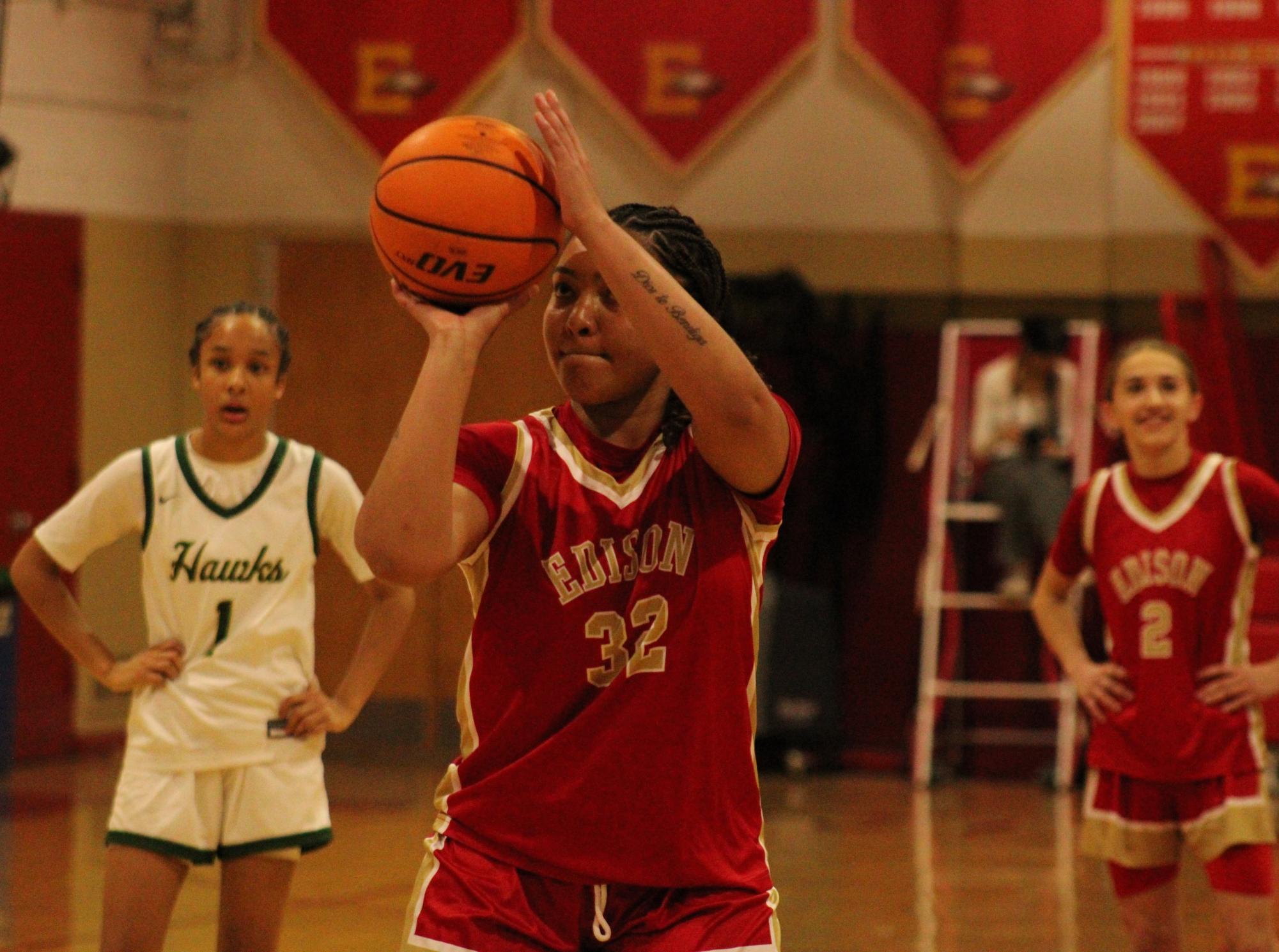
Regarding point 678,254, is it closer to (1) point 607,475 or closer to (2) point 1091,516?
(1) point 607,475

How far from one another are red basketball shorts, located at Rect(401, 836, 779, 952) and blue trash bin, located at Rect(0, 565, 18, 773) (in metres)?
7.05

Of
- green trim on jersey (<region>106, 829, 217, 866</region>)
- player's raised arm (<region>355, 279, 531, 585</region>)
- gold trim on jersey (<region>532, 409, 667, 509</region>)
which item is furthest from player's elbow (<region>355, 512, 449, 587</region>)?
green trim on jersey (<region>106, 829, 217, 866</region>)

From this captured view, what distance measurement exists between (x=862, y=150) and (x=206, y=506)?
6482 mm

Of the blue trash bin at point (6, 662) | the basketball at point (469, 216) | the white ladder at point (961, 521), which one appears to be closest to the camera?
the basketball at point (469, 216)

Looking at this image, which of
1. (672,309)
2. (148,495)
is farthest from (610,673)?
(148,495)

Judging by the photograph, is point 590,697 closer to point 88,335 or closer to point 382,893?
point 382,893

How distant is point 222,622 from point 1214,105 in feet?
23.5

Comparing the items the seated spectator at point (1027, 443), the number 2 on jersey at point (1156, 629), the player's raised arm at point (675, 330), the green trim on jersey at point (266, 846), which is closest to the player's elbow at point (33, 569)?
the green trim on jersey at point (266, 846)

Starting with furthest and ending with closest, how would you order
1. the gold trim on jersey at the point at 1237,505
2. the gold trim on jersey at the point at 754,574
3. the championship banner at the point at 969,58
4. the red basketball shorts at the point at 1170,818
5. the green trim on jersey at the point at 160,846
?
the championship banner at the point at 969,58, the gold trim on jersey at the point at 1237,505, the red basketball shorts at the point at 1170,818, the green trim on jersey at the point at 160,846, the gold trim on jersey at the point at 754,574

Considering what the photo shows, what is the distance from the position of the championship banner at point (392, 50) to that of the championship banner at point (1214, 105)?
3406 mm

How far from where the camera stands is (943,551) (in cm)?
950

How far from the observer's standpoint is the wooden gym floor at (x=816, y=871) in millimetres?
5848

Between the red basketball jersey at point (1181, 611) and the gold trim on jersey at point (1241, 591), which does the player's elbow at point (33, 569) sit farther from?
the gold trim on jersey at point (1241, 591)

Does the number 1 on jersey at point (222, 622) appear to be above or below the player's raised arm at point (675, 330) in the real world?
below
